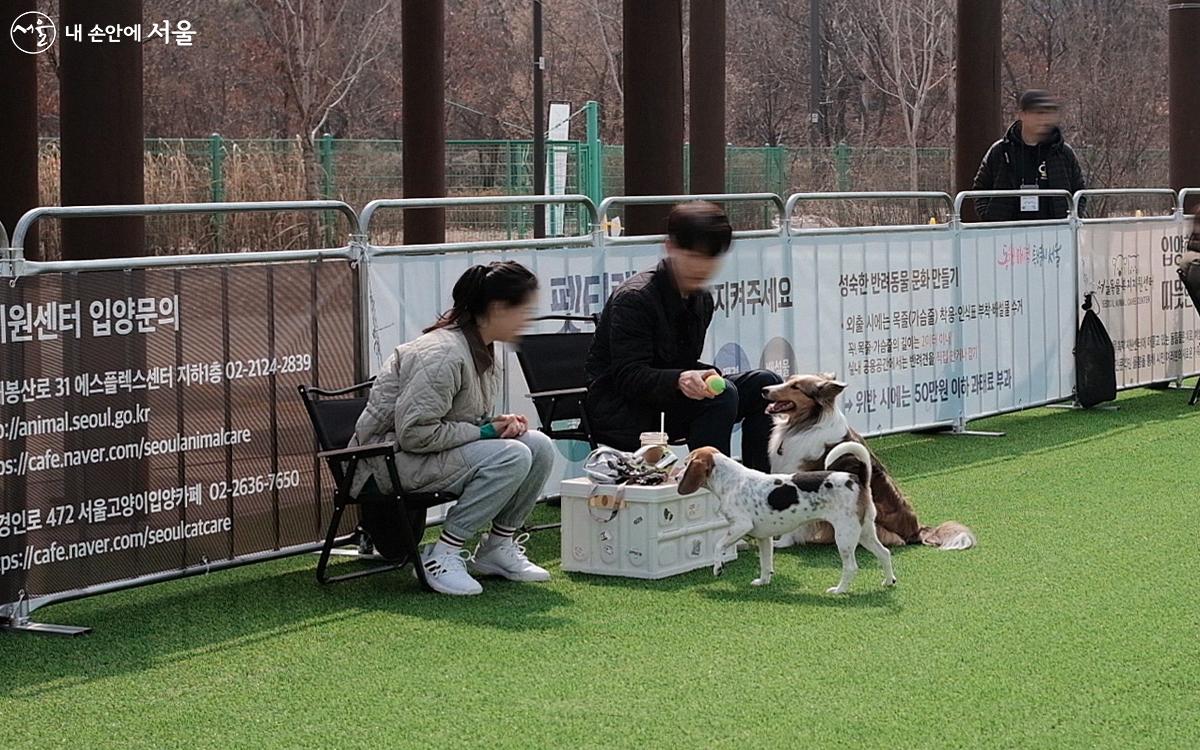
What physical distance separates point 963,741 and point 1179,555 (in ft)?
9.70

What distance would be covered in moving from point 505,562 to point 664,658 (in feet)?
4.69

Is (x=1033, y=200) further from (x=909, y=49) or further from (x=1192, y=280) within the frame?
(x=909, y=49)

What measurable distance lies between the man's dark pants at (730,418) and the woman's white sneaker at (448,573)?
123 centimetres

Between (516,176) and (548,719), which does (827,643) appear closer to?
(548,719)

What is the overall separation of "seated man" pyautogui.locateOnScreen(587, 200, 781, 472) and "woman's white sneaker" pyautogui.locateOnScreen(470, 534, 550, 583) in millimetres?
841

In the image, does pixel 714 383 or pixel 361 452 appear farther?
pixel 714 383

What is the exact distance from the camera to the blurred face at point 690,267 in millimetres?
7305

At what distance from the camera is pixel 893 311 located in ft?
34.9

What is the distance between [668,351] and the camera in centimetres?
751

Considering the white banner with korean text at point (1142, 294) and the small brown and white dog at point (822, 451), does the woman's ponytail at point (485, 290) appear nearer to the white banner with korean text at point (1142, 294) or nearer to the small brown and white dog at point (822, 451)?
the small brown and white dog at point (822, 451)

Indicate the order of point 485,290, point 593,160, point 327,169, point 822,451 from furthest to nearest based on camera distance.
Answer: point 593,160 < point 327,169 < point 822,451 < point 485,290

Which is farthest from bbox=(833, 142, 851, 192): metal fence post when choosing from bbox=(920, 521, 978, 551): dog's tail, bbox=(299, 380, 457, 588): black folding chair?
bbox=(299, 380, 457, 588): black folding chair

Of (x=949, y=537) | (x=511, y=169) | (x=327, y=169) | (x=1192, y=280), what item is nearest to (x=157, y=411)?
(x=949, y=537)

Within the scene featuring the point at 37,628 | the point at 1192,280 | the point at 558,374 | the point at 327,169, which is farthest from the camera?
the point at 327,169
